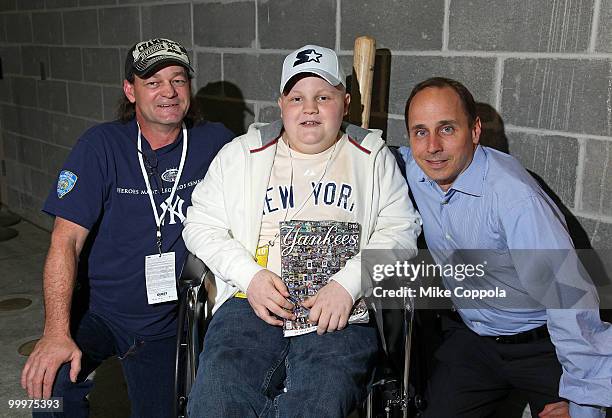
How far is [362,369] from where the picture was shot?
5.58ft

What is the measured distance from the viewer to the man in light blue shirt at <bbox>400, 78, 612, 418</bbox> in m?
1.65

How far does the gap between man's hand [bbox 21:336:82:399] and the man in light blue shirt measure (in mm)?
1065

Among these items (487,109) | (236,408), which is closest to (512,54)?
(487,109)

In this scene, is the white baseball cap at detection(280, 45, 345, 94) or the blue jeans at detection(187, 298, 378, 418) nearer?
the blue jeans at detection(187, 298, 378, 418)

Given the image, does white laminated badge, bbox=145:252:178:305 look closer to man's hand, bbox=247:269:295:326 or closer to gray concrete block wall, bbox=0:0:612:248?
man's hand, bbox=247:269:295:326

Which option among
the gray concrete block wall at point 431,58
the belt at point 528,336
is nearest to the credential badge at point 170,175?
the gray concrete block wall at point 431,58

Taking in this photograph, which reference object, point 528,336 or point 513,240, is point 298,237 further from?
point 528,336

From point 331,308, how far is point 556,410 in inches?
26.6

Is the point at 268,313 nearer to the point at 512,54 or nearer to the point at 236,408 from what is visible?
the point at 236,408

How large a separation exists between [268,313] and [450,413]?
64 cm

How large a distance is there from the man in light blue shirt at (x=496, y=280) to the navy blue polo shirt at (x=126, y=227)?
0.80m

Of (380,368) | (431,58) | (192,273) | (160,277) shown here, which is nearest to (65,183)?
(160,277)

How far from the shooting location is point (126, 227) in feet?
6.99

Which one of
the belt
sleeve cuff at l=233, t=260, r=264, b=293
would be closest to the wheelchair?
sleeve cuff at l=233, t=260, r=264, b=293
